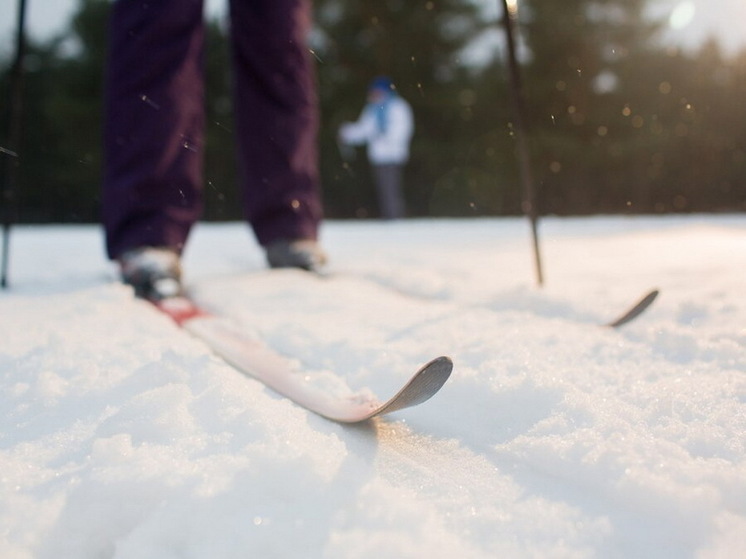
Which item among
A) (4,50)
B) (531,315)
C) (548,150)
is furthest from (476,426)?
(4,50)

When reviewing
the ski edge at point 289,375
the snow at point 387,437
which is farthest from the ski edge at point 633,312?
the ski edge at point 289,375

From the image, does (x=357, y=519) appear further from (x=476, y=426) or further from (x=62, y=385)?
(x=62, y=385)

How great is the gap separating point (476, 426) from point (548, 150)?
1454cm

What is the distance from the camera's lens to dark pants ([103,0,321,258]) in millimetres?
1507

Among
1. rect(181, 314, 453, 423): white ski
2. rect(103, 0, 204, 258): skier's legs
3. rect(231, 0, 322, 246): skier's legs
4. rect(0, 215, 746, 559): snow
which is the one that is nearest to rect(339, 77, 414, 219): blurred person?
rect(231, 0, 322, 246): skier's legs

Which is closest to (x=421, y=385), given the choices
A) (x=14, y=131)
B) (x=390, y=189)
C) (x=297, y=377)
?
(x=297, y=377)

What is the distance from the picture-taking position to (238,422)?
72 cm

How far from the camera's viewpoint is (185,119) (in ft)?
5.16

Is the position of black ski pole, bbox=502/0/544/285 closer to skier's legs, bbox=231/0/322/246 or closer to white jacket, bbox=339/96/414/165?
skier's legs, bbox=231/0/322/246

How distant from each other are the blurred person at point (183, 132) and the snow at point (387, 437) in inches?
10.6

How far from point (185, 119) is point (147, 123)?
10cm

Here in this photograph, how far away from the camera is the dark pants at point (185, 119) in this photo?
1507mm

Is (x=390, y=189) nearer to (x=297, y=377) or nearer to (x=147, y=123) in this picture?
(x=147, y=123)

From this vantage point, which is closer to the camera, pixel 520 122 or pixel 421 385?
pixel 421 385
